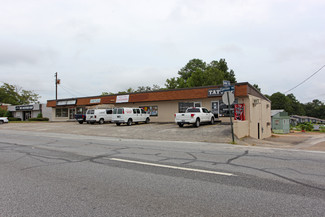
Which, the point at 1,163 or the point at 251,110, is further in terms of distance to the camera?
the point at 251,110

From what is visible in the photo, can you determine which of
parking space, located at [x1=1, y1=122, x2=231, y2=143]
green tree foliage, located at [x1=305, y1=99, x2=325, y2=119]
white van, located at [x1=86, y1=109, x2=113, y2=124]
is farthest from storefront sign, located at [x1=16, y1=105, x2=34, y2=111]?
green tree foliage, located at [x1=305, y1=99, x2=325, y2=119]

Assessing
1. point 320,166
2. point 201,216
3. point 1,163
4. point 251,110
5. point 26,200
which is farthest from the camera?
point 251,110

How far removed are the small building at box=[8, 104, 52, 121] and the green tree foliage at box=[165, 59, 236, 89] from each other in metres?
29.8

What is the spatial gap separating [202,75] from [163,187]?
1902 inches

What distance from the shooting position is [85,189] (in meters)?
4.80

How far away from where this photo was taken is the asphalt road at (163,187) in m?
3.77

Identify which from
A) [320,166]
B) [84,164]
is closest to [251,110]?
[320,166]

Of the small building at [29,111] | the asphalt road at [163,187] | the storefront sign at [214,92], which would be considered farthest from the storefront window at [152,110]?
the small building at [29,111]

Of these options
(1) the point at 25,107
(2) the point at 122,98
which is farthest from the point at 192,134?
(1) the point at 25,107

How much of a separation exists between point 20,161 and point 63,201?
4.70 metres

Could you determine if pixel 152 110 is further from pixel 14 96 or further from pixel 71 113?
pixel 14 96

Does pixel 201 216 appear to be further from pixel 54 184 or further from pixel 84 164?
pixel 84 164

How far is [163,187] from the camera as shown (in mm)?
4875

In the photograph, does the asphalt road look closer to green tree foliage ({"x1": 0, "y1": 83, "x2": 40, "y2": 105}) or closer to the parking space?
the parking space
